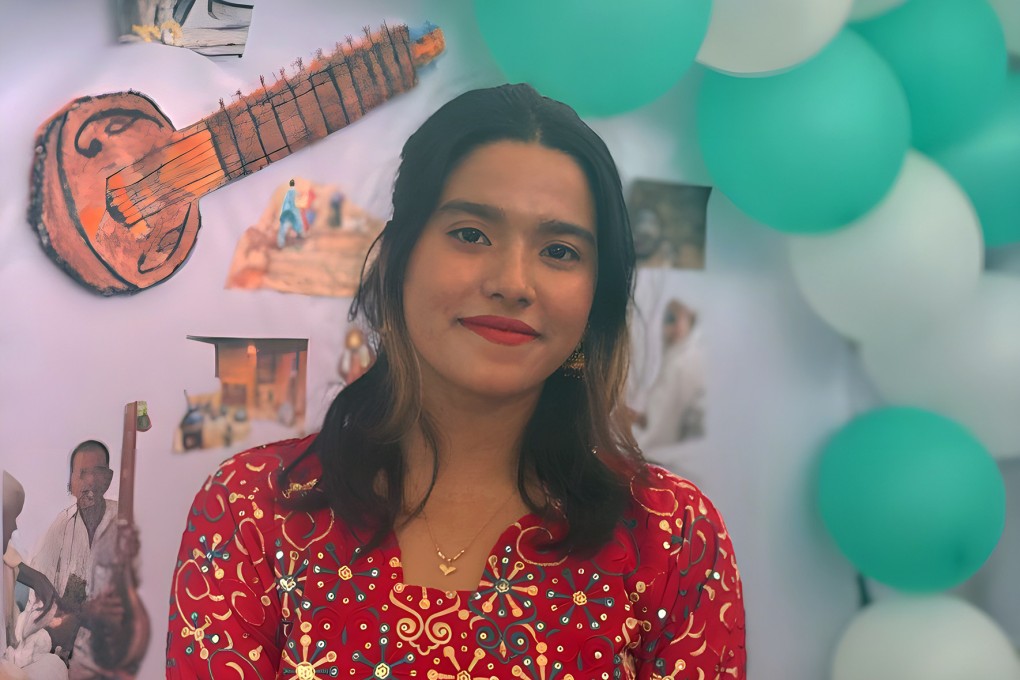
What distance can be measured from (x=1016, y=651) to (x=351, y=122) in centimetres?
145

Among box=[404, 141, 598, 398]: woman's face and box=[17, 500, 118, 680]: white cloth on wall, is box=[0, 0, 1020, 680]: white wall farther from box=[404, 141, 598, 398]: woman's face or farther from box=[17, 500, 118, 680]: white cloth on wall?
box=[404, 141, 598, 398]: woman's face

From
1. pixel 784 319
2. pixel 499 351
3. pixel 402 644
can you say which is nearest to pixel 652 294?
pixel 784 319

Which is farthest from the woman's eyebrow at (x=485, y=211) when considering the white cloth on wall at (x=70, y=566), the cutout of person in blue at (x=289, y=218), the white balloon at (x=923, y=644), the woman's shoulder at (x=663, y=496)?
the white balloon at (x=923, y=644)

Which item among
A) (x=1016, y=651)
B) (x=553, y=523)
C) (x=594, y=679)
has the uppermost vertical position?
Answer: (x=553, y=523)

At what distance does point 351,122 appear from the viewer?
1393 millimetres

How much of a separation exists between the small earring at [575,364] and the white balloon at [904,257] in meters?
0.49

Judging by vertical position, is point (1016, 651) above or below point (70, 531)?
below

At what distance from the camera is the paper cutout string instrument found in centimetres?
127

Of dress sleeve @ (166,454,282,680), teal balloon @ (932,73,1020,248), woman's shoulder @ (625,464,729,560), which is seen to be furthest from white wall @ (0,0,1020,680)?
teal balloon @ (932,73,1020,248)

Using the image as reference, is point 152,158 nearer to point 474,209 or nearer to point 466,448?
point 474,209

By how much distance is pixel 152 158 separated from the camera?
1302 mm

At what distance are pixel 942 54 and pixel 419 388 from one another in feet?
3.27

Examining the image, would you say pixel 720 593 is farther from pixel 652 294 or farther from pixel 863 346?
pixel 863 346

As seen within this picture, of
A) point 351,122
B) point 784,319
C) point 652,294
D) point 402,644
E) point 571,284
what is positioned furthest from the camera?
point 784,319
